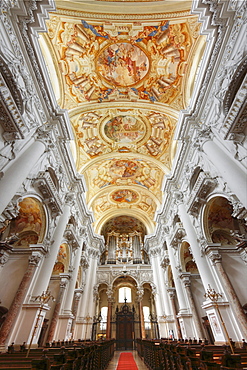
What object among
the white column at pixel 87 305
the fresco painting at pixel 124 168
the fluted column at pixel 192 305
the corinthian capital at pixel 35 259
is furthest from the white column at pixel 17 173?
the white column at pixel 87 305

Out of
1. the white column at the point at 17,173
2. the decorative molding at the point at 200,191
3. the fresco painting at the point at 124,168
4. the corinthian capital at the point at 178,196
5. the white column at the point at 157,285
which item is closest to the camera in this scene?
the white column at the point at 17,173

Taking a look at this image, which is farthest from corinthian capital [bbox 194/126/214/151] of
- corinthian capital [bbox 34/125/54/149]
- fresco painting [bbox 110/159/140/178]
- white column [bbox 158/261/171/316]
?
white column [bbox 158/261/171/316]

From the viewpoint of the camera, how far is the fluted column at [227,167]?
20.0ft

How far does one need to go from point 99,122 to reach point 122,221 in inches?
556

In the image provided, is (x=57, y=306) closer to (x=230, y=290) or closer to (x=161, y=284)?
(x=230, y=290)

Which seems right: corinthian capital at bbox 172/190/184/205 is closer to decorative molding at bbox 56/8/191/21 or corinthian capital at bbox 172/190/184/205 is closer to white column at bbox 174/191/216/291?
white column at bbox 174/191/216/291

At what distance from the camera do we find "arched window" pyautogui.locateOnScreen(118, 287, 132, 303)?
20.8m

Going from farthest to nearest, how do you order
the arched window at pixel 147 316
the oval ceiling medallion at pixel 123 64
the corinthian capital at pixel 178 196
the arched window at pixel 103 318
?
the arched window at pixel 147 316
the arched window at pixel 103 318
the corinthian capital at pixel 178 196
the oval ceiling medallion at pixel 123 64

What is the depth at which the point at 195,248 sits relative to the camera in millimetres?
9211

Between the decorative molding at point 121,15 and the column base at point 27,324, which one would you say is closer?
the column base at point 27,324

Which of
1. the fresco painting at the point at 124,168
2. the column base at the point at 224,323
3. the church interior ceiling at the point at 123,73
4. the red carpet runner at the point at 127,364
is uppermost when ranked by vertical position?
the fresco painting at the point at 124,168

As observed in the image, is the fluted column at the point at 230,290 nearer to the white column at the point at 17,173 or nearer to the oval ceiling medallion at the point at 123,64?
the white column at the point at 17,173

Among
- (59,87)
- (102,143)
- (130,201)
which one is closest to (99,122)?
(102,143)

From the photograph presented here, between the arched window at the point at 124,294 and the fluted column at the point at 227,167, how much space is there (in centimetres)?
1896
